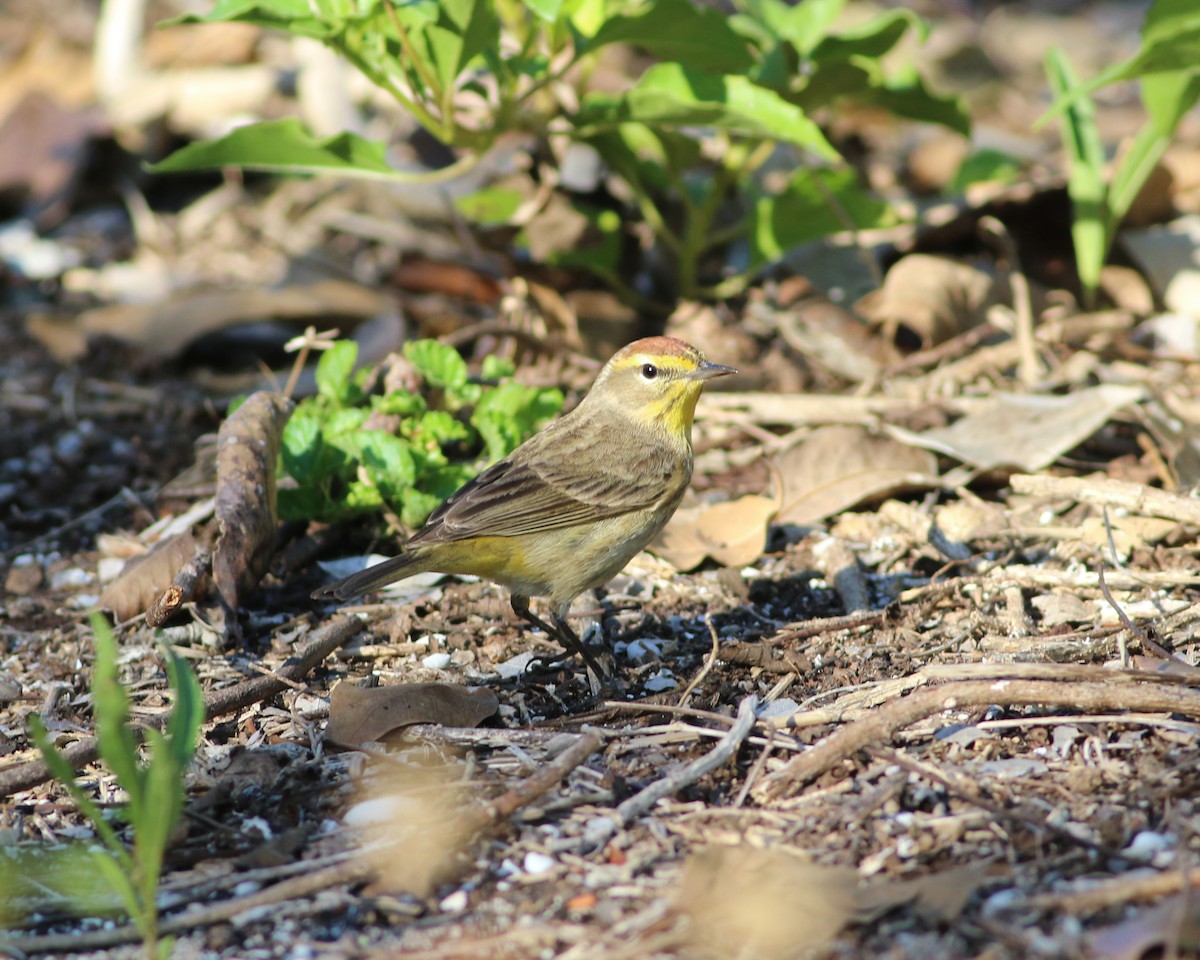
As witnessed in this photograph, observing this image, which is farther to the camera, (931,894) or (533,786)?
(533,786)

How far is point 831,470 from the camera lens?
5688mm

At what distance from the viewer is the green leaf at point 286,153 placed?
18.4ft

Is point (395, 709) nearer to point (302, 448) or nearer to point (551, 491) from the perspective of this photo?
point (551, 491)

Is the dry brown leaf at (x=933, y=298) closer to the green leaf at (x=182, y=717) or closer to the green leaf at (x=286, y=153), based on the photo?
the green leaf at (x=286, y=153)

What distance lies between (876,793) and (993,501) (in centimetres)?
268

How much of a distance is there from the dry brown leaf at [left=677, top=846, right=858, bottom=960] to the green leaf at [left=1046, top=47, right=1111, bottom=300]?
466cm

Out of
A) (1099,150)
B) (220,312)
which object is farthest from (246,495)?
(1099,150)

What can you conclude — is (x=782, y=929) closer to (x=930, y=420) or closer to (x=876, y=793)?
(x=876, y=793)

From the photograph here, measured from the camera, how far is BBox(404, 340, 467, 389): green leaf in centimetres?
551

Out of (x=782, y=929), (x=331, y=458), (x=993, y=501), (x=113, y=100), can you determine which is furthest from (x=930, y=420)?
(x=113, y=100)

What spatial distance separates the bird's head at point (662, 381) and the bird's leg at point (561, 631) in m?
0.99

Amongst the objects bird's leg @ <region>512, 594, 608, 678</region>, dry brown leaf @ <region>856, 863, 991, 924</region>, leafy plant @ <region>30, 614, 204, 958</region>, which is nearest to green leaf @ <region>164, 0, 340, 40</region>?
bird's leg @ <region>512, 594, 608, 678</region>

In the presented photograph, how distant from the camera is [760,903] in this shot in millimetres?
2877

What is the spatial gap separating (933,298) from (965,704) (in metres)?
3.64
